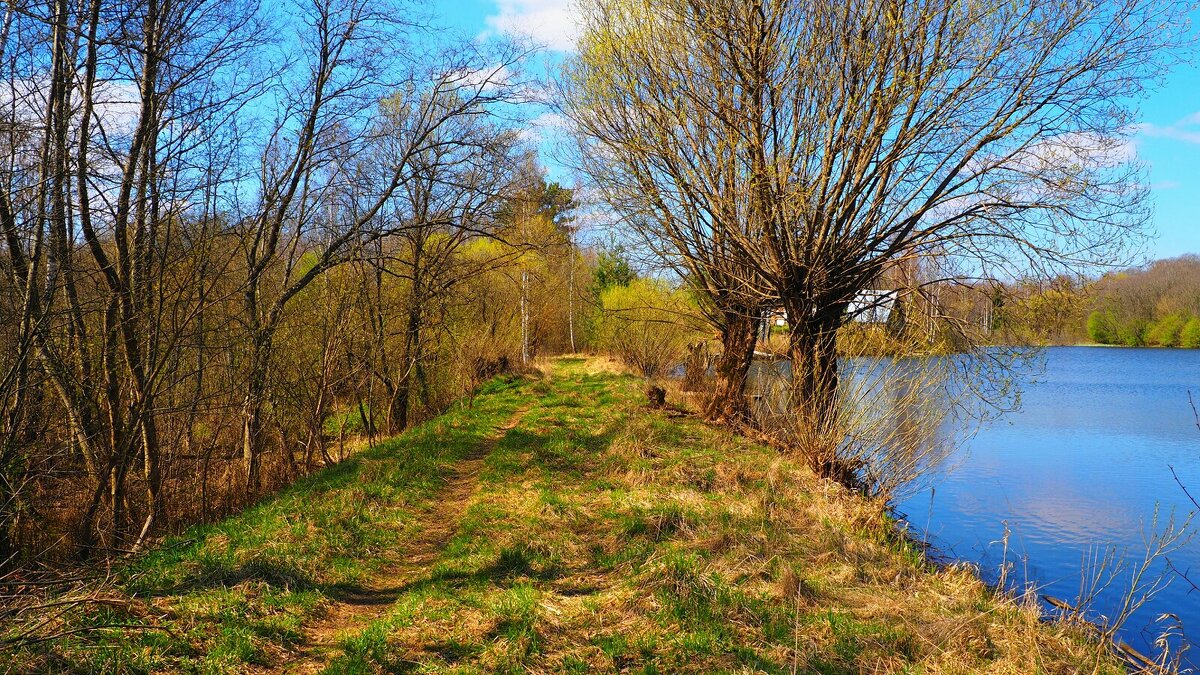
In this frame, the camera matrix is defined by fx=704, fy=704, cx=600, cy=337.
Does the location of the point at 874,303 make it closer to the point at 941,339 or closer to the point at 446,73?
the point at 941,339

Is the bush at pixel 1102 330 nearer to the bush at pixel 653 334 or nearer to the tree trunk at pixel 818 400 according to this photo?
the bush at pixel 653 334

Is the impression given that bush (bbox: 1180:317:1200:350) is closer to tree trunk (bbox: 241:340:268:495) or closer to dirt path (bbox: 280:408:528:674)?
dirt path (bbox: 280:408:528:674)

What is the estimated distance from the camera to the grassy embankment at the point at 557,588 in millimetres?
4469

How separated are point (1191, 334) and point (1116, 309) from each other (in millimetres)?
46679

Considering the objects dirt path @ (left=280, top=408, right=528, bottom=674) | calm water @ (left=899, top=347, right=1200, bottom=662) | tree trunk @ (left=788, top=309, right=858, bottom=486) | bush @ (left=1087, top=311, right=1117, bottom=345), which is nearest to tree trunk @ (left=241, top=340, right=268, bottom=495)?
dirt path @ (left=280, top=408, right=528, bottom=674)

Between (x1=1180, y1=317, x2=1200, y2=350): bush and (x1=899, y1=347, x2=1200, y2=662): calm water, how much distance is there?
128ft

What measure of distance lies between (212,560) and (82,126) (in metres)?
4.48

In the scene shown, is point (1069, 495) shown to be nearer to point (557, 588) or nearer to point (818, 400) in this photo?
point (818, 400)

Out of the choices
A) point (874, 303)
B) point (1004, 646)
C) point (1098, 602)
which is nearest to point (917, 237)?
point (874, 303)

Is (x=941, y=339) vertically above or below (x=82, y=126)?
below

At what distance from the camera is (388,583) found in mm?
5965

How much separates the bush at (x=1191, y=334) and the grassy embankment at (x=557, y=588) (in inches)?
2339

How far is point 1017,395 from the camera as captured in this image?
990 cm

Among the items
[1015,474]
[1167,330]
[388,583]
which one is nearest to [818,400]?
[1015,474]
